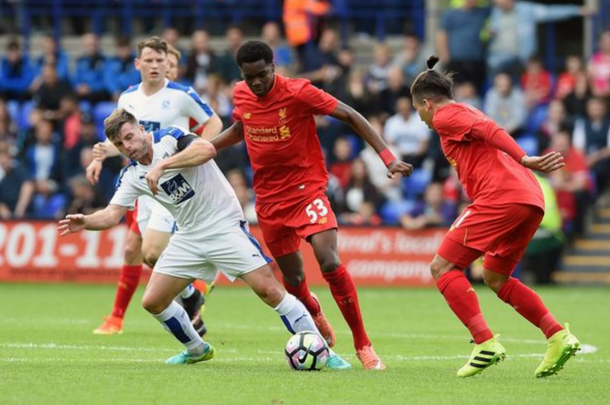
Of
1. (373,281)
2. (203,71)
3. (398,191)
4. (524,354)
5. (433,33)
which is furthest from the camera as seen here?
(433,33)

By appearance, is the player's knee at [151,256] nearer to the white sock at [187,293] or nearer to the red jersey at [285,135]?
the white sock at [187,293]

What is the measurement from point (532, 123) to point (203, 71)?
19.8 feet

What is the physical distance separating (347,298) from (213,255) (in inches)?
41.5

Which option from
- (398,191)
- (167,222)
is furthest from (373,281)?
(167,222)

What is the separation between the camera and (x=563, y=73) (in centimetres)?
2362

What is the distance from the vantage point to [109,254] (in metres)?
20.0

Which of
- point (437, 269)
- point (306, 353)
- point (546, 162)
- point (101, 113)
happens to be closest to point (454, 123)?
point (546, 162)

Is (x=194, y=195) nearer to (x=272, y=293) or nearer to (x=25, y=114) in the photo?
(x=272, y=293)

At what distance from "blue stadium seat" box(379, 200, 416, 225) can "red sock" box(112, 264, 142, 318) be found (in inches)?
344

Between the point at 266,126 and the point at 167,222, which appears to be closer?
the point at 266,126

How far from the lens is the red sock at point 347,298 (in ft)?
30.8

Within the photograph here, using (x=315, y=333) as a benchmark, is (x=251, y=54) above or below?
above

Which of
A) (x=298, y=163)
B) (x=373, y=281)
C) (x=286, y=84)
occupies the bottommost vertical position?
(x=373, y=281)

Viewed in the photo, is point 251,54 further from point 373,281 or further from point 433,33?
point 433,33
